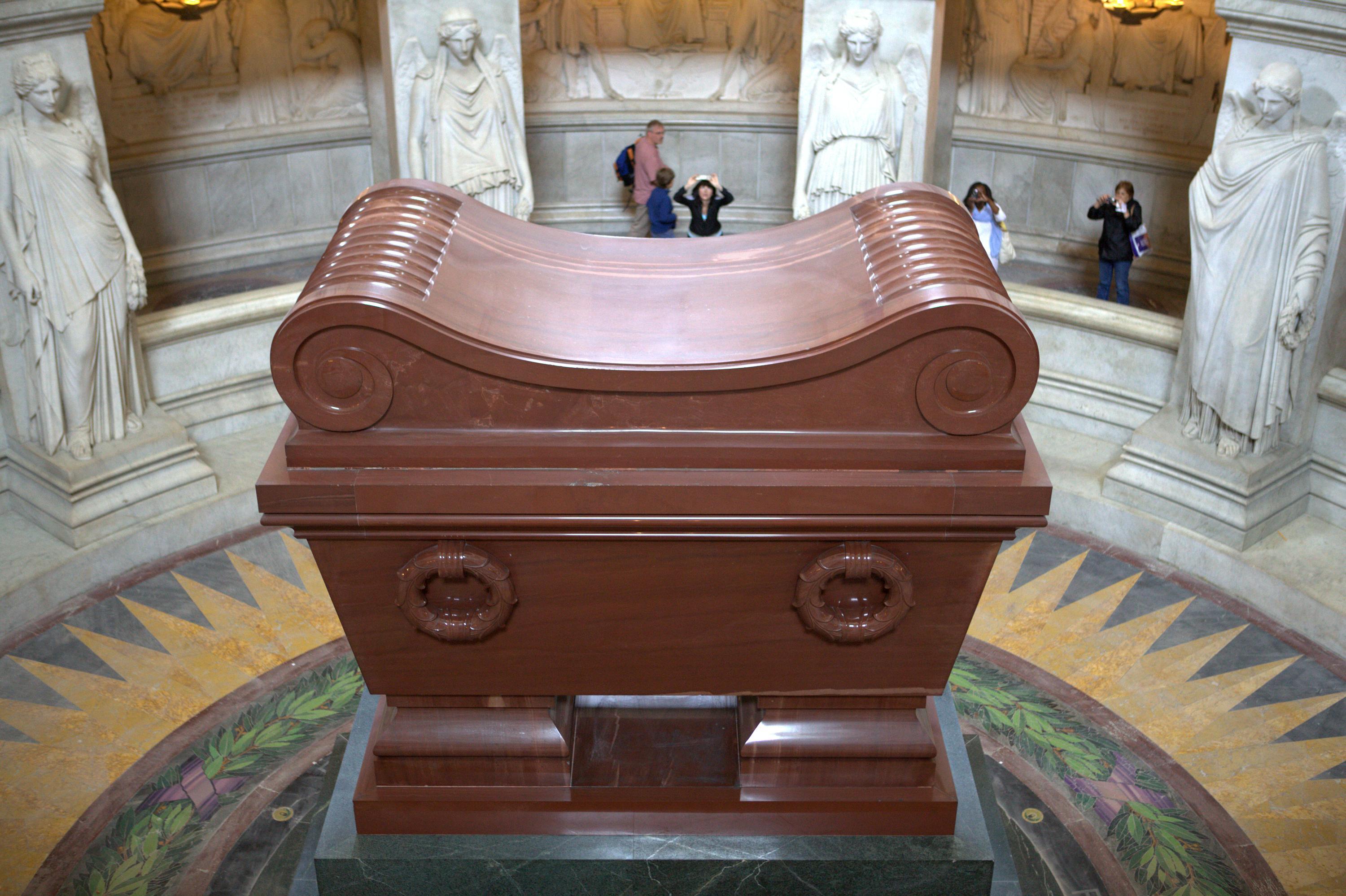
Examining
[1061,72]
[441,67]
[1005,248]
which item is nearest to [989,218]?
[1005,248]

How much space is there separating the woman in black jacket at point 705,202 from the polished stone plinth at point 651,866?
5152 mm

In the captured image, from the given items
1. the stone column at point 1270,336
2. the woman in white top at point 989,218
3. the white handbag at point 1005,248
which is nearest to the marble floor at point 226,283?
the woman in white top at point 989,218

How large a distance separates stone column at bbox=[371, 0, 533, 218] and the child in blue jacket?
1141mm

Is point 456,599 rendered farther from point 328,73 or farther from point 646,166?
point 328,73

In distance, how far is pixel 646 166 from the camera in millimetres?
8883

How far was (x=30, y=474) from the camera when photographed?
6148mm

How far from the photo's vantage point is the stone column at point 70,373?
5652mm

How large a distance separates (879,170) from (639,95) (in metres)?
3.42

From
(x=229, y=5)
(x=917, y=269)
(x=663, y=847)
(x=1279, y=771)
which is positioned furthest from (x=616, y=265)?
(x=229, y=5)

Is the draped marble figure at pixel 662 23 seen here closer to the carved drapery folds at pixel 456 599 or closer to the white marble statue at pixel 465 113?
the white marble statue at pixel 465 113

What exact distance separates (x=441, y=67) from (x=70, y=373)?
266 centimetres

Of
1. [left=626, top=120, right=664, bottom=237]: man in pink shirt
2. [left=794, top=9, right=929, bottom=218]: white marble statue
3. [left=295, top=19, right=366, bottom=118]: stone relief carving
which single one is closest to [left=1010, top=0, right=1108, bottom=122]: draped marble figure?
[left=794, top=9, right=929, bottom=218]: white marble statue

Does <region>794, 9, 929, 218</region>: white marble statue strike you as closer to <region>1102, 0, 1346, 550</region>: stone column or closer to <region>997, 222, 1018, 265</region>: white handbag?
<region>997, 222, 1018, 265</region>: white handbag

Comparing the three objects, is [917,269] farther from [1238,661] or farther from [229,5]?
[229,5]
